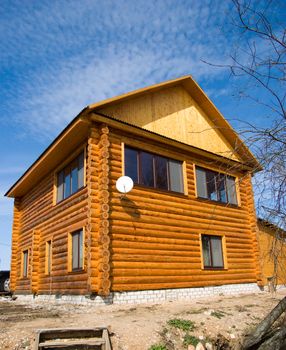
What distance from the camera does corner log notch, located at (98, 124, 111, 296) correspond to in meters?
10.4

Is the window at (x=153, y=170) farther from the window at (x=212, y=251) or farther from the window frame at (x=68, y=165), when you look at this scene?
the window at (x=212, y=251)

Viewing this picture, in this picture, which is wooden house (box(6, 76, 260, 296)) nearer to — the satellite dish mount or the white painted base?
the white painted base

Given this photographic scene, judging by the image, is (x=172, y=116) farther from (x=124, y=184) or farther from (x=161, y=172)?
(x=124, y=184)

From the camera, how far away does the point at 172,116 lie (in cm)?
1465

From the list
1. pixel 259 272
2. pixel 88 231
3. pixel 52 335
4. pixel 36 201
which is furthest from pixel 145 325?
pixel 36 201

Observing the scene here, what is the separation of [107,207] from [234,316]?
472 cm

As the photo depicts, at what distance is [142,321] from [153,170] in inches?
238

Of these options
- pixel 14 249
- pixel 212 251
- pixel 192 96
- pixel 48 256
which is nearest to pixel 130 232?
pixel 212 251

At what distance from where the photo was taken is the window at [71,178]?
1294cm

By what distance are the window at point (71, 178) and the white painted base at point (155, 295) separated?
3736 millimetres

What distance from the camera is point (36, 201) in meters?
17.4

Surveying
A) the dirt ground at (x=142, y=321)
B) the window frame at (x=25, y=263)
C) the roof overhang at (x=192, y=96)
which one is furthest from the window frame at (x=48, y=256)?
the roof overhang at (x=192, y=96)

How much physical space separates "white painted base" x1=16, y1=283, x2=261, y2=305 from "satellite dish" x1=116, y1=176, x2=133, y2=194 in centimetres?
310

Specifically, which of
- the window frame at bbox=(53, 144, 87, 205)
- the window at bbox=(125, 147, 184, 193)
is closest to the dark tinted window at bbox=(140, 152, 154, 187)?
the window at bbox=(125, 147, 184, 193)
